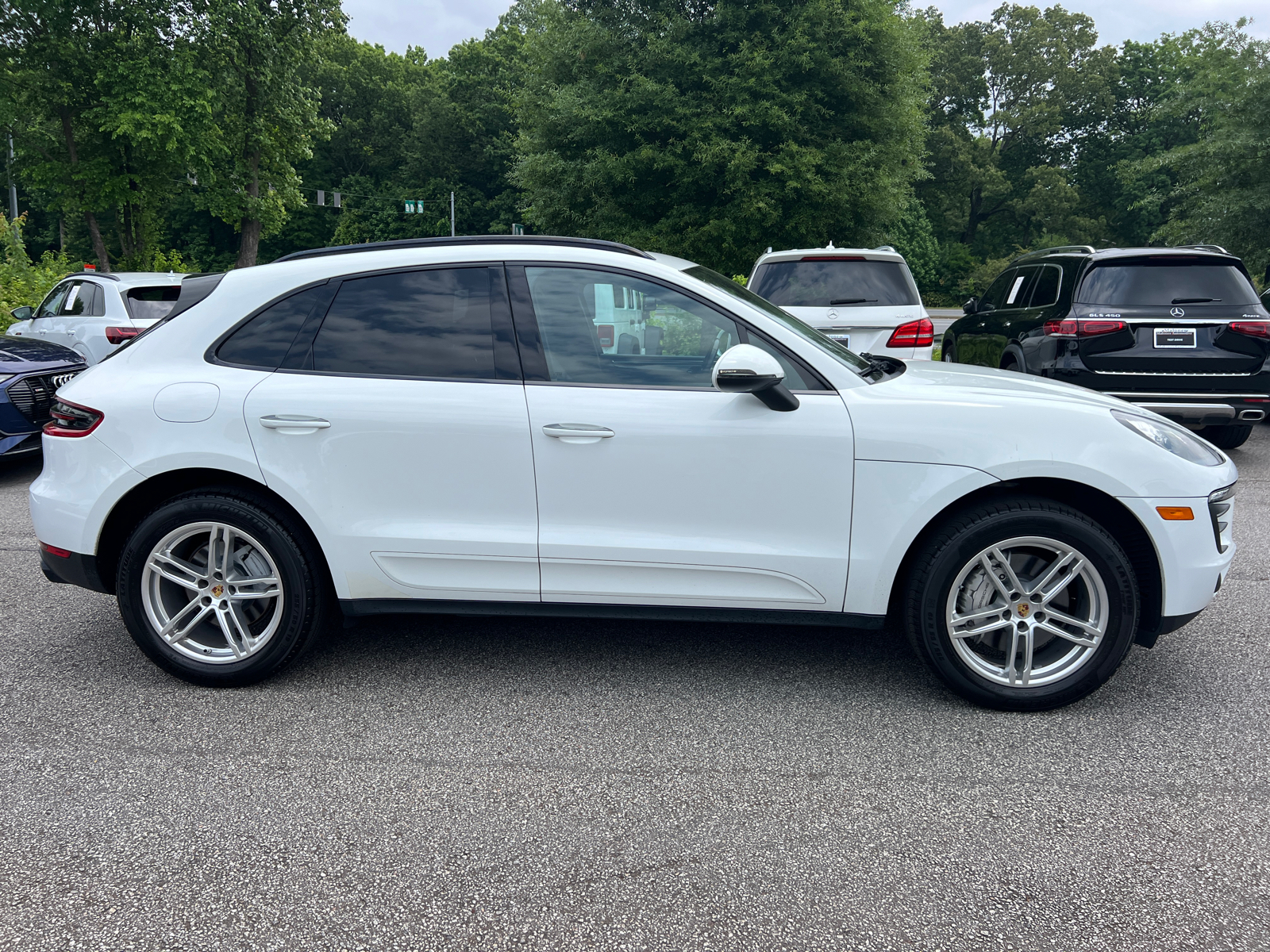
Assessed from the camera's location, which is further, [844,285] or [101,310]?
[101,310]

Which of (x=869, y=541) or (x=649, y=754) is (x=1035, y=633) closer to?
(x=869, y=541)

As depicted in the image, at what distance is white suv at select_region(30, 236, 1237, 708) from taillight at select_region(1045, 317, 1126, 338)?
15.4 ft

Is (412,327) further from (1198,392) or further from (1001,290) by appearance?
(1001,290)

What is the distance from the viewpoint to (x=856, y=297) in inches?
324

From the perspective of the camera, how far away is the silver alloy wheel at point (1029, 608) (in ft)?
11.5

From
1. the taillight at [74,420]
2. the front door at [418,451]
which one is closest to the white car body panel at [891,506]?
the front door at [418,451]

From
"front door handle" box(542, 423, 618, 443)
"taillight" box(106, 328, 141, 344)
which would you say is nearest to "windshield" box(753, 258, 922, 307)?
"front door handle" box(542, 423, 618, 443)

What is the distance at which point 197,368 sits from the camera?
3822 millimetres

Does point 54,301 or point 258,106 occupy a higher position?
point 258,106

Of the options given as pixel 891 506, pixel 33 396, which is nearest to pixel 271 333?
pixel 891 506

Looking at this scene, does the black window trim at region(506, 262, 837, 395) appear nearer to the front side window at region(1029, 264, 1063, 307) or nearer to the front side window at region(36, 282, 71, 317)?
the front side window at region(1029, 264, 1063, 307)

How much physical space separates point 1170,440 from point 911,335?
4.51m

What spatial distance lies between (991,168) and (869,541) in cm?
6383

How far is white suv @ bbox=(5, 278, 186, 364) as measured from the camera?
34.3 feet
